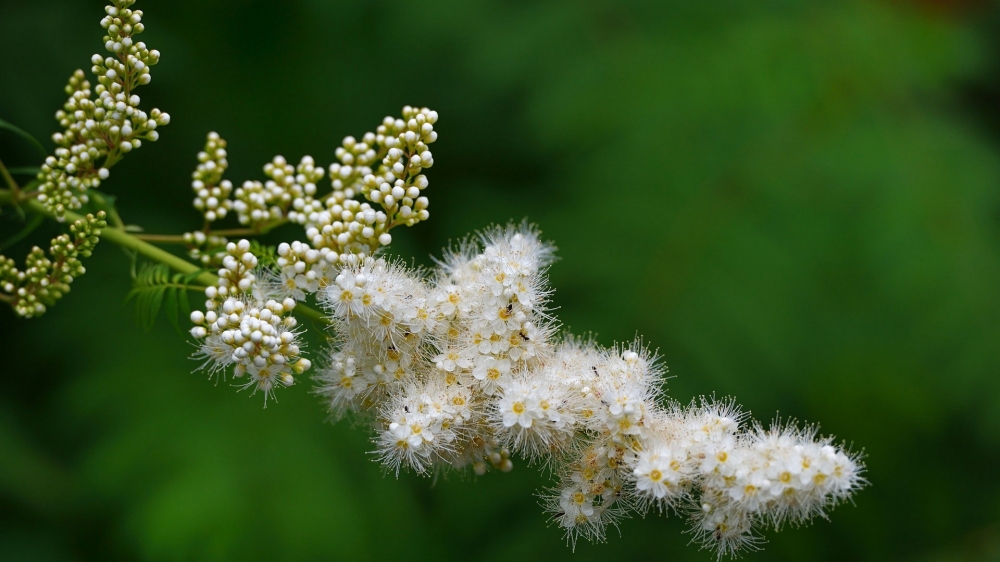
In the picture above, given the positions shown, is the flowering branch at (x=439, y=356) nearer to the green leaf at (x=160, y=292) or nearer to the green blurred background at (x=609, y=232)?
the green leaf at (x=160, y=292)

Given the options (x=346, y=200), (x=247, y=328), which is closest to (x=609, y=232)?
(x=346, y=200)

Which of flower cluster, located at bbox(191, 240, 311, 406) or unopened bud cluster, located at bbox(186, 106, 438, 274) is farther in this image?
unopened bud cluster, located at bbox(186, 106, 438, 274)

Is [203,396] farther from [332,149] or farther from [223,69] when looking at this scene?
[223,69]

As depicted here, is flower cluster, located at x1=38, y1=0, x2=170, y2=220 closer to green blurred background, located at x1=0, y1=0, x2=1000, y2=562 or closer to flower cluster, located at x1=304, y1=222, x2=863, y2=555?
flower cluster, located at x1=304, y1=222, x2=863, y2=555

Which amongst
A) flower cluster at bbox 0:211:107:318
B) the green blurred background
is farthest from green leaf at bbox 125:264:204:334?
the green blurred background

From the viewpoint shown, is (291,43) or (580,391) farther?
(291,43)

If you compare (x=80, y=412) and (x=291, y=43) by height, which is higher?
(x=291, y=43)

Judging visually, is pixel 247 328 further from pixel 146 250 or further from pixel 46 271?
pixel 46 271

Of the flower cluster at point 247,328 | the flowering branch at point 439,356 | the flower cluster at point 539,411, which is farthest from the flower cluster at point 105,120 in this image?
the flower cluster at point 539,411

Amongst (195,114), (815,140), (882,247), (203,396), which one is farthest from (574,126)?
(203,396)
